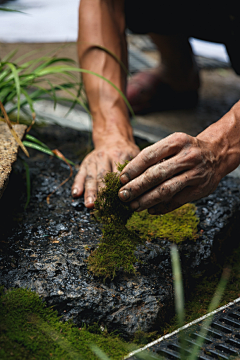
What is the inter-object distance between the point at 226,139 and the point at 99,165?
584 millimetres

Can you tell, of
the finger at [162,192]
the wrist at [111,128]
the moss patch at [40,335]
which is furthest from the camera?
the wrist at [111,128]

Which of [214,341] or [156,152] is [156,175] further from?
[214,341]

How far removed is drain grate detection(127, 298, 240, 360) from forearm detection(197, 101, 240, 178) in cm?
52

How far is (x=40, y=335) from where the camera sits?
2.91 ft

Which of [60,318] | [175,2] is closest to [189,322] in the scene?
[60,318]

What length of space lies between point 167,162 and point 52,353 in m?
0.66

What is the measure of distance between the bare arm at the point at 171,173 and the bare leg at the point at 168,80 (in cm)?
158

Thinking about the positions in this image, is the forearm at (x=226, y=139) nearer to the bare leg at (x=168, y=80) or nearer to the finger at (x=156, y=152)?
the finger at (x=156, y=152)

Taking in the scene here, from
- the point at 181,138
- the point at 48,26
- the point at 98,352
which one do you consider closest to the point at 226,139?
the point at 181,138

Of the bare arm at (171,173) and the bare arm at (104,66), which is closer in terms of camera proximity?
the bare arm at (171,173)

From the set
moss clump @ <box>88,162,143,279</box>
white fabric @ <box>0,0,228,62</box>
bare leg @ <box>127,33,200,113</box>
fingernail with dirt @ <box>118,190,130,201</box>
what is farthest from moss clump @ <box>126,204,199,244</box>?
white fabric @ <box>0,0,228,62</box>

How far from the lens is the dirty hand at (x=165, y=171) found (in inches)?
40.5

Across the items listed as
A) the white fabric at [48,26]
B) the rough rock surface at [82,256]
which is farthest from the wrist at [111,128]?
the white fabric at [48,26]

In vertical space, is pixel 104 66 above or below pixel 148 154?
above
